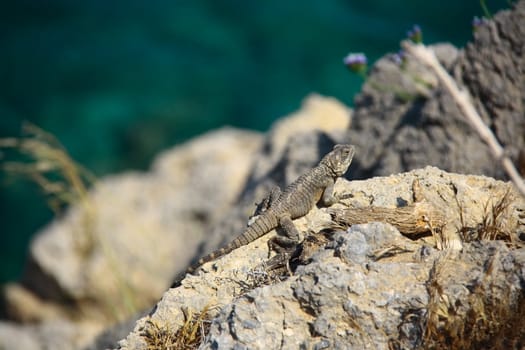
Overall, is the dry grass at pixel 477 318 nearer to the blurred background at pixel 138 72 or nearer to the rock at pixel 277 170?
the rock at pixel 277 170

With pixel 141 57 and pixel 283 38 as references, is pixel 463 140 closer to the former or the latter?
pixel 283 38

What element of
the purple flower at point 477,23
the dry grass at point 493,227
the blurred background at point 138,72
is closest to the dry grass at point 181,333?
the dry grass at point 493,227

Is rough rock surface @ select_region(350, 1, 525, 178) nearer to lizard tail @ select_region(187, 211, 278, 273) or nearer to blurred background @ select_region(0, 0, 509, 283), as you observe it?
lizard tail @ select_region(187, 211, 278, 273)

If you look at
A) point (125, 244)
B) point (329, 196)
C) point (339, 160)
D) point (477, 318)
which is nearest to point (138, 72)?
point (125, 244)

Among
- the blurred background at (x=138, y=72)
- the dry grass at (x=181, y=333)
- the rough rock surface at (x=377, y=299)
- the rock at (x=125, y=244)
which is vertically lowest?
the rough rock surface at (x=377, y=299)

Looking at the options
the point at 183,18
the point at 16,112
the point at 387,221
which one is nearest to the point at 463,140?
the point at 387,221

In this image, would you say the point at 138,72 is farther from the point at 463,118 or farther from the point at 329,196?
the point at 329,196

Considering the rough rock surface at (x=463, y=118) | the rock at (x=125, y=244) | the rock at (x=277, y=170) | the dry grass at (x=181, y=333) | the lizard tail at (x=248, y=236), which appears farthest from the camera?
the rock at (x=125, y=244)
